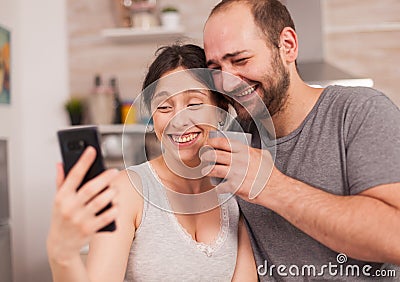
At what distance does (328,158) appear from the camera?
98cm

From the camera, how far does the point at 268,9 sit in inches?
41.1

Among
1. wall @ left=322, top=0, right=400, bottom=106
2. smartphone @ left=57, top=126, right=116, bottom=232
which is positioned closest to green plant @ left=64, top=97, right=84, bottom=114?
wall @ left=322, top=0, right=400, bottom=106

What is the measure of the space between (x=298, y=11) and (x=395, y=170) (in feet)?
4.96

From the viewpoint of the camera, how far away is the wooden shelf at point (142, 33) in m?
2.52

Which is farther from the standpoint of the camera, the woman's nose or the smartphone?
the woman's nose

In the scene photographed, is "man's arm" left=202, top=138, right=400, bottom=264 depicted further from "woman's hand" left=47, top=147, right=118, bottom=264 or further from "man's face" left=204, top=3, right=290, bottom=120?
"woman's hand" left=47, top=147, right=118, bottom=264

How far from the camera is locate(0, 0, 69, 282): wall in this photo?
2.64 meters

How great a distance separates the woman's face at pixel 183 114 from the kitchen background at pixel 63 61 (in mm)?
1653

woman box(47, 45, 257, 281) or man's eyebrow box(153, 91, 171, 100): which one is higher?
man's eyebrow box(153, 91, 171, 100)

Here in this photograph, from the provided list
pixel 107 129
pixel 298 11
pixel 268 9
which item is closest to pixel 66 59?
pixel 107 129

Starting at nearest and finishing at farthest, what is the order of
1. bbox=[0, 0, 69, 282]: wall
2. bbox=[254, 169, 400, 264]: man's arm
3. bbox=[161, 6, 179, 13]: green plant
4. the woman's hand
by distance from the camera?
the woman's hand, bbox=[254, 169, 400, 264]: man's arm, bbox=[161, 6, 179, 13]: green plant, bbox=[0, 0, 69, 282]: wall

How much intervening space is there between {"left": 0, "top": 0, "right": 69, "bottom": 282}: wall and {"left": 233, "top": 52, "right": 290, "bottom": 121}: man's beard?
182cm

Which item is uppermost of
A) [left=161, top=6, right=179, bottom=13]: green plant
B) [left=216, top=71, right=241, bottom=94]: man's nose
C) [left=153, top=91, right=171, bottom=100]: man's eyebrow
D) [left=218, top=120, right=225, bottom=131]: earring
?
[left=161, top=6, right=179, bottom=13]: green plant

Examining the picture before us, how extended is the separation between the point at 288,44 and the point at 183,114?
1.01ft
